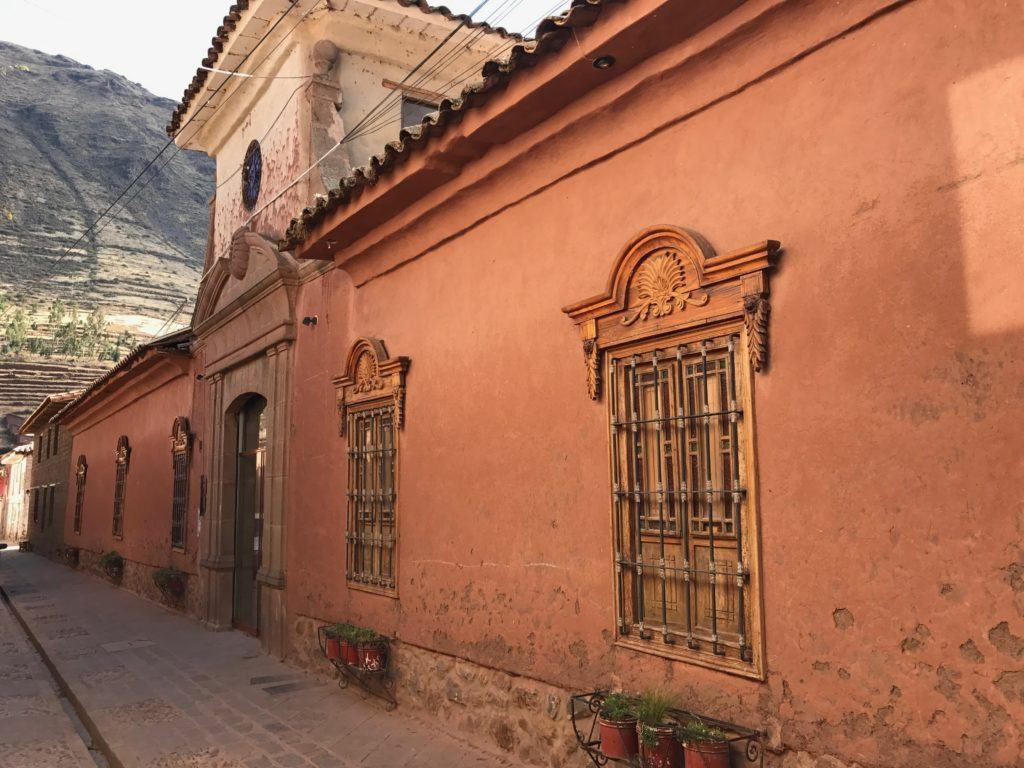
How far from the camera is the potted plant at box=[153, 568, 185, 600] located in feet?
40.3

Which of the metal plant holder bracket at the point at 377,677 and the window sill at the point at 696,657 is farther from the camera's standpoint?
the metal plant holder bracket at the point at 377,677

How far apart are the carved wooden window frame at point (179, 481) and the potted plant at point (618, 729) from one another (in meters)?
9.78

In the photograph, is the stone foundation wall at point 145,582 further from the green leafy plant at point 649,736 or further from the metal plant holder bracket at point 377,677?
the green leafy plant at point 649,736

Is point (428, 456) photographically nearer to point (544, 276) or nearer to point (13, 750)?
point (544, 276)

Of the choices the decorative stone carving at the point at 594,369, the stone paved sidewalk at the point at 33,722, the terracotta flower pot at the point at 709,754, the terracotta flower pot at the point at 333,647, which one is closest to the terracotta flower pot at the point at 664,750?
the terracotta flower pot at the point at 709,754

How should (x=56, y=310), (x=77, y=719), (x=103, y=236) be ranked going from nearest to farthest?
(x=77, y=719), (x=56, y=310), (x=103, y=236)

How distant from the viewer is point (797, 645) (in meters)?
3.52

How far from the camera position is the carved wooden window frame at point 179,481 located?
1251cm

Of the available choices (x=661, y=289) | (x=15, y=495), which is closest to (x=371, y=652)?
(x=661, y=289)

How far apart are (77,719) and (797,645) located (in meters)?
6.34

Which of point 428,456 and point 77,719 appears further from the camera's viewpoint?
point 77,719

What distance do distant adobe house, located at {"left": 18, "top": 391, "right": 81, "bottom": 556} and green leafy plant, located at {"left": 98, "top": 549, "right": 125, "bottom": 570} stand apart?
664 cm

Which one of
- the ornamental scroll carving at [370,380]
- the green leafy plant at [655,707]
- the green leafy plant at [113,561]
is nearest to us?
the green leafy plant at [655,707]

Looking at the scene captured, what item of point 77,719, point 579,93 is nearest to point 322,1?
point 579,93
